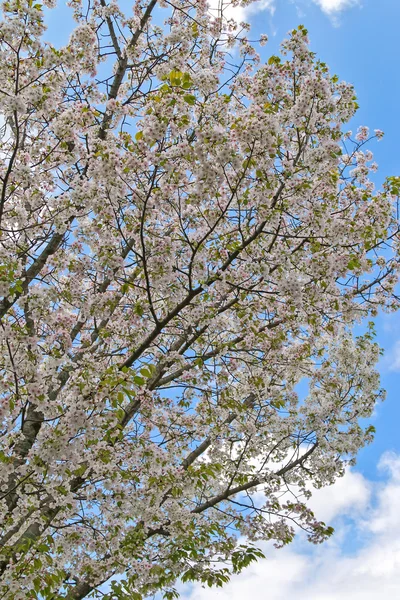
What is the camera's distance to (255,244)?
708 cm

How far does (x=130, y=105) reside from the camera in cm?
954

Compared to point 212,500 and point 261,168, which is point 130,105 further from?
point 212,500

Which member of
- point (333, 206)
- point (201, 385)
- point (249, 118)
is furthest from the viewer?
point (201, 385)

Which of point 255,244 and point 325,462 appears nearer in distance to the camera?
point 255,244

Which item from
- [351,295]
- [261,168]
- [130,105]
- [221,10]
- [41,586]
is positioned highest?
[221,10]

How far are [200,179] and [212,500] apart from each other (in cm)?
531

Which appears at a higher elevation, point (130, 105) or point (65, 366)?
point (130, 105)

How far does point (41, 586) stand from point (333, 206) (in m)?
6.16

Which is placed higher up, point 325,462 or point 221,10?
point 221,10

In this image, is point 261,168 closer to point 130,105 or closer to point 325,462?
point 130,105

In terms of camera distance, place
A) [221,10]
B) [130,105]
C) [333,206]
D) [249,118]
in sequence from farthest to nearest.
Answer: [221,10] → [130,105] → [333,206] → [249,118]

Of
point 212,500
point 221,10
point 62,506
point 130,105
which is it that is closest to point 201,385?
point 212,500

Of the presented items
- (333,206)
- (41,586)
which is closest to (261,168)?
(333,206)

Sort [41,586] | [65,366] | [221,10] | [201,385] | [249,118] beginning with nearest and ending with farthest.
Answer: [41,586], [249,118], [65,366], [201,385], [221,10]
